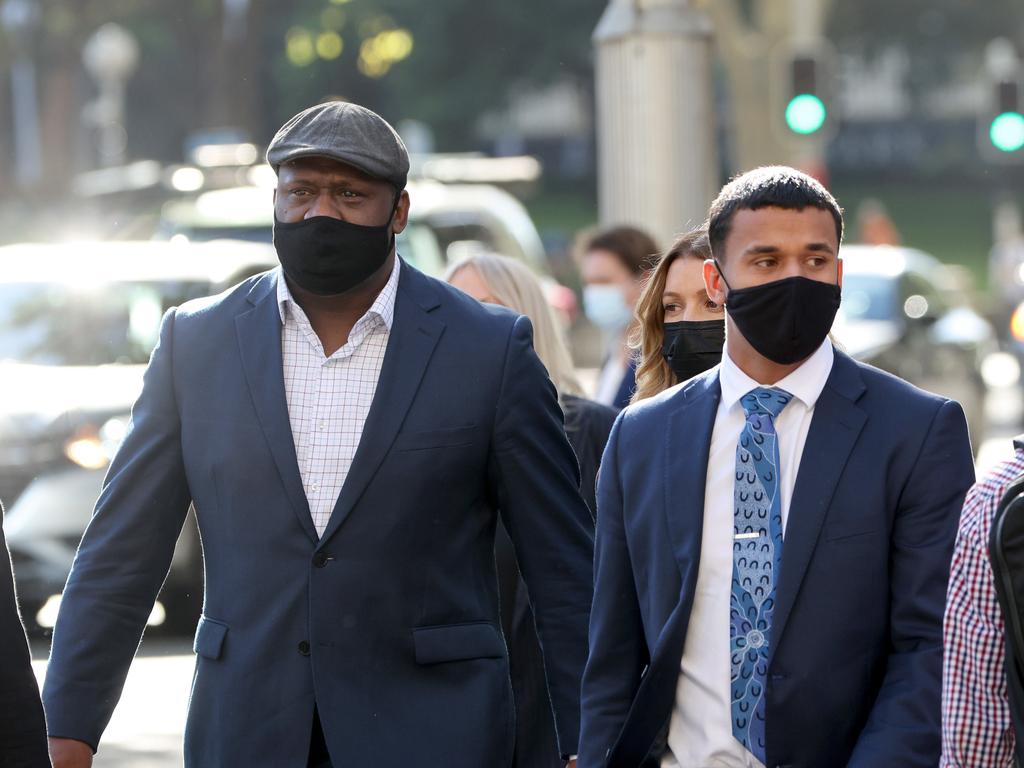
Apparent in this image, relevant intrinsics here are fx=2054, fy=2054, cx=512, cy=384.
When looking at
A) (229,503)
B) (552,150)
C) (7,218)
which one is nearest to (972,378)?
(229,503)

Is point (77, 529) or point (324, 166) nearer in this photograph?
point (324, 166)

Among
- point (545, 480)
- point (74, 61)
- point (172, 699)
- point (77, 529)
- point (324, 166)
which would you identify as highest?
point (74, 61)

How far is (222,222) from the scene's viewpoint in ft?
44.8

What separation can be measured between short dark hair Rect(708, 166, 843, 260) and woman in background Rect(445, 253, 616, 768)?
1.28 metres

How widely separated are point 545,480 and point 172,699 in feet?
16.1

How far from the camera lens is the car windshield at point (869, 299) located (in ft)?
51.9

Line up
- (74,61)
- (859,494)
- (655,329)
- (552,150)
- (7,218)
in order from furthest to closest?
(552,150) → (74,61) → (7,218) → (655,329) → (859,494)

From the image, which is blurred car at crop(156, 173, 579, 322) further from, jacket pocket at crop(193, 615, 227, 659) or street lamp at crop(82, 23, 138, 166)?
street lamp at crop(82, 23, 138, 166)

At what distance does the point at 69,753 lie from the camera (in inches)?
160

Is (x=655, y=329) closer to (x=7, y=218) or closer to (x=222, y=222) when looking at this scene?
(x=222, y=222)

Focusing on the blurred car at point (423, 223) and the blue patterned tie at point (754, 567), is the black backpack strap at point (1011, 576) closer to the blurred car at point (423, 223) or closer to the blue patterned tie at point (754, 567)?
the blue patterned tie at point (754, 567)

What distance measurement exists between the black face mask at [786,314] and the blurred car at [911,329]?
1105cm

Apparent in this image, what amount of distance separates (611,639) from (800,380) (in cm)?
57

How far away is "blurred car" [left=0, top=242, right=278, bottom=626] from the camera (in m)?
9.58
